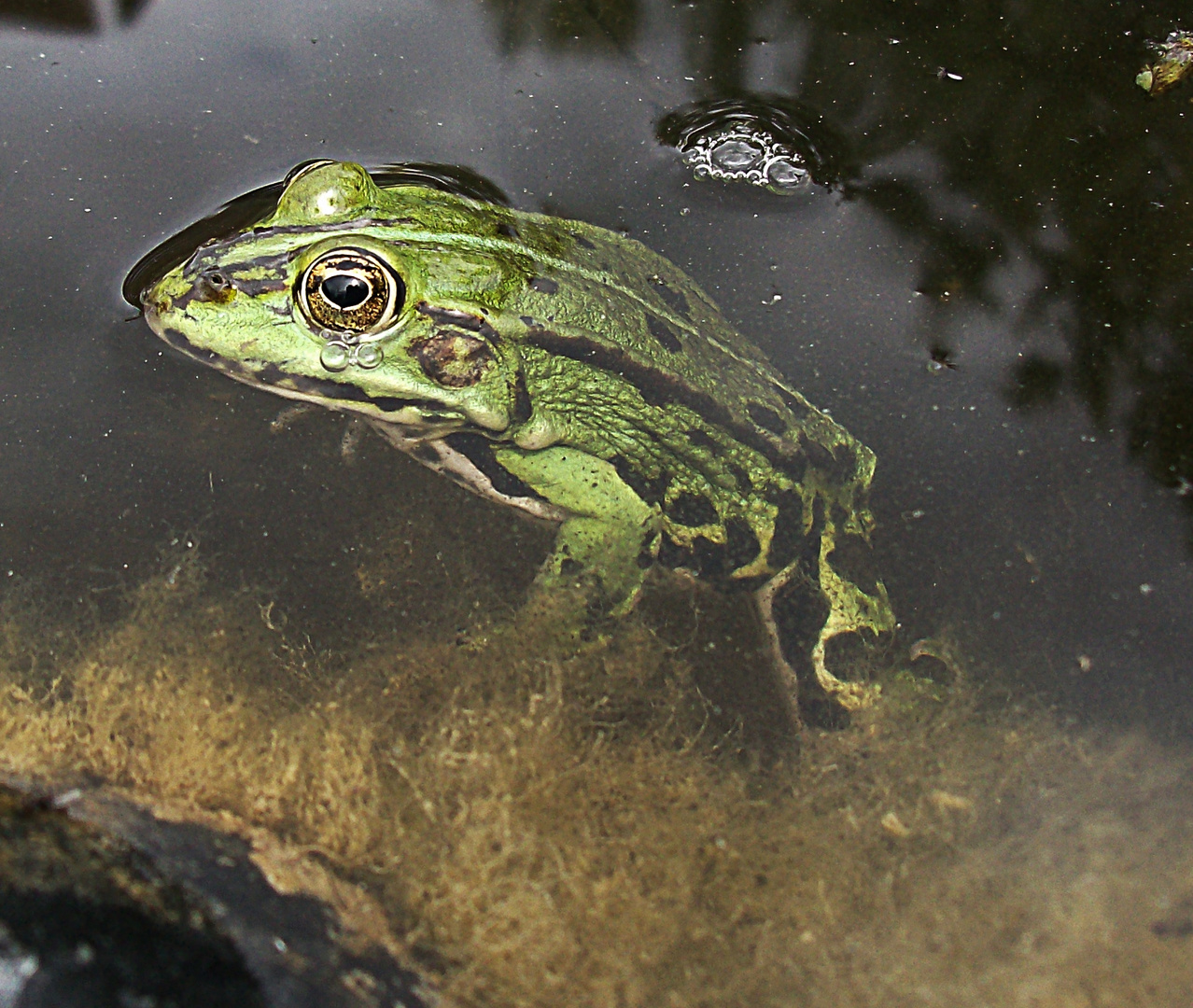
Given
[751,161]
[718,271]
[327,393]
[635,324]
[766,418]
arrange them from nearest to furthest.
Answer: [327,393] < [635,324] < [766,418] < [718,271] < [751,161]

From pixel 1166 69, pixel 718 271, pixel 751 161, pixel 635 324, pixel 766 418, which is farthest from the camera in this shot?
pixel 1166 69

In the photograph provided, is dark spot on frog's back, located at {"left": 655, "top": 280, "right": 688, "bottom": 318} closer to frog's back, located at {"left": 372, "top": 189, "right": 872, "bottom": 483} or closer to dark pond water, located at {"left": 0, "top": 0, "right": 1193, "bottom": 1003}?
frog's back, located at {"left": 372, "top": 189, "right": 872, "bottom": 483}

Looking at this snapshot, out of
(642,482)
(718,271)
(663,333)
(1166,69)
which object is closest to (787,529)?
(642,482)

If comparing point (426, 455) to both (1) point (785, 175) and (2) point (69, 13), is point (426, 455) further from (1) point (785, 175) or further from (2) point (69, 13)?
(2) point (69, 13)

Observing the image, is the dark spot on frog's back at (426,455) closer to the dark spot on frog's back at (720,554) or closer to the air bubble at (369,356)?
the air bubble at (369,356)

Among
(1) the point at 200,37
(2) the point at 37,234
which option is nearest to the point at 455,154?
(1) the point at 200,37

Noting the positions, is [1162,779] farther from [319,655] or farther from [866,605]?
[319,655]
